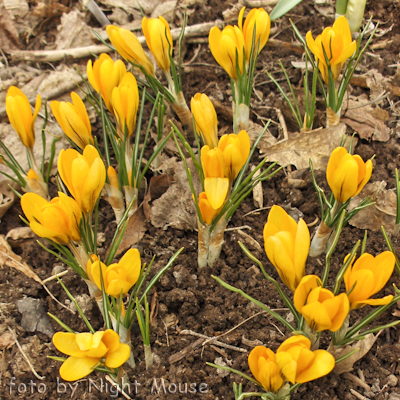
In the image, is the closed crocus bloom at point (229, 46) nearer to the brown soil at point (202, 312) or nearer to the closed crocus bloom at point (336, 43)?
the closed crocus bloom at point (336, 43)

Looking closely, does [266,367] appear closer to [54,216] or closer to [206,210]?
[206,210]

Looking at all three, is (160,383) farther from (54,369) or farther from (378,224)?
(378,224)

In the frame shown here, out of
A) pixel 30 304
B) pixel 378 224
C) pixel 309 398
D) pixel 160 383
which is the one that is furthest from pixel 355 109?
pixel 30 304

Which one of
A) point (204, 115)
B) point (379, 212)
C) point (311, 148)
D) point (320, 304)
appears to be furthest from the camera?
point (311, 148)

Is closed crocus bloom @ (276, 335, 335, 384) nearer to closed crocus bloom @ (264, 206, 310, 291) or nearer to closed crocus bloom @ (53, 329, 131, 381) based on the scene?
closed crocus bloom @ (264, 206, 310, 291)

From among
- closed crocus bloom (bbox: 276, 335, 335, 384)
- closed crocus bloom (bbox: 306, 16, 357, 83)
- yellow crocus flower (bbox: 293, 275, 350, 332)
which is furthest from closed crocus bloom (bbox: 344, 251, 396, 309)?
closed crocus bloom (bbox: 306, 16, 357, 83)

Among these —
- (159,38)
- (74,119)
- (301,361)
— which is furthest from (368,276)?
(159,38)
